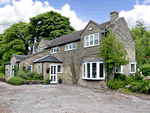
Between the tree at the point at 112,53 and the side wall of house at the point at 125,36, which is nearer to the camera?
the tree at the point at 112,53

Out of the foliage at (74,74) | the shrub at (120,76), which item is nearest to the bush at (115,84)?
the shrub at (120,76)

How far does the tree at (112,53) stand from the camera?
1276 cm

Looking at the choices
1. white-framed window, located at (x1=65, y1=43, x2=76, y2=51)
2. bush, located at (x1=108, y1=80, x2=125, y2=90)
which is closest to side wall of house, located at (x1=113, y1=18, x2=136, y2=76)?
bush, located at (x1=108, y1=80, x2=125, y2=90)

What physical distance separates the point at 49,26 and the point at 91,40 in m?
22.4

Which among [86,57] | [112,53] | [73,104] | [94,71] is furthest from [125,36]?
[73,104]

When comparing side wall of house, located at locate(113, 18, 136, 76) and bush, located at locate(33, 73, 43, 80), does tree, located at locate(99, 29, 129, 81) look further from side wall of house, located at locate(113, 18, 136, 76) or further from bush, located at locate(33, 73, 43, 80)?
bush, located at locate(33, 73, 43, 80)

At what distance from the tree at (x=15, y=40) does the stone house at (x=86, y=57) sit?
624 inches

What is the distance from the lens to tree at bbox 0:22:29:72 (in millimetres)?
35625

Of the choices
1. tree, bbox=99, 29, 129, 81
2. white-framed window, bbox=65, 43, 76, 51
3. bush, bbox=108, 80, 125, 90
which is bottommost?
bush, bbox=108, 80, 125, 90

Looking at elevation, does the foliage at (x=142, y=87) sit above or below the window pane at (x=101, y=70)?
below

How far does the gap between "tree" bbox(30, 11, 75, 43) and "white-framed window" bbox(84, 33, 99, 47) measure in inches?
769

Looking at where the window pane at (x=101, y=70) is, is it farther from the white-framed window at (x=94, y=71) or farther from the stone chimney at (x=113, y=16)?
the stone chimney at (x=113, y=16)

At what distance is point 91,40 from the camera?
15930 mm

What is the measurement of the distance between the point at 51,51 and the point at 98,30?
10.9 meters
